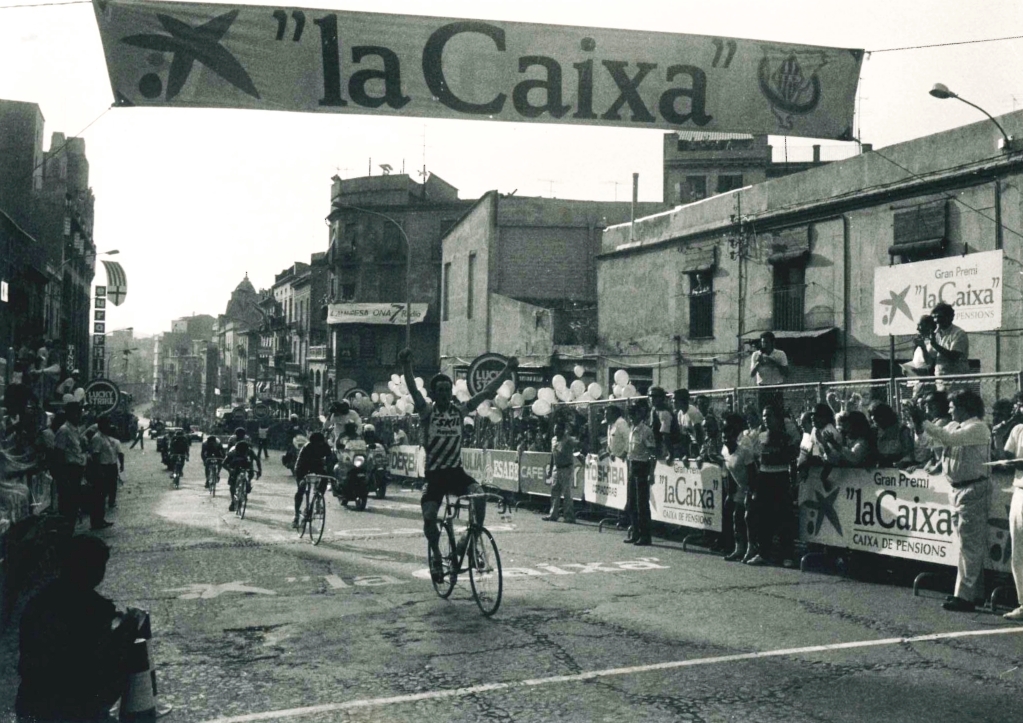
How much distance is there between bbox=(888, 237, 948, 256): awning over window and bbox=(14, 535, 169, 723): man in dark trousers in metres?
20.1

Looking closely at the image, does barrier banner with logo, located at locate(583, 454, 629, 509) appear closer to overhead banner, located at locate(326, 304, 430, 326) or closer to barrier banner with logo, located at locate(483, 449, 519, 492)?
barrier banner with logo, located at locate(483, 449, 519, 492)

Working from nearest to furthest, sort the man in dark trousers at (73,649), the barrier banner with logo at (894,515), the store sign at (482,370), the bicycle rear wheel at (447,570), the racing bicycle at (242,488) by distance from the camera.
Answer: the man in dark trousers at (73,649), the bicycle rear wheel at (447,570), the barrier banner with logo at (894,515), the racing bicycle at (242,488), the store sign at (482,370)

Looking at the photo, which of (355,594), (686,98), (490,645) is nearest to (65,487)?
(355,594)

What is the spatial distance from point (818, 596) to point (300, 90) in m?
6.36

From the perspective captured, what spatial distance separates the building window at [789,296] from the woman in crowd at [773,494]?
1365 centimetres

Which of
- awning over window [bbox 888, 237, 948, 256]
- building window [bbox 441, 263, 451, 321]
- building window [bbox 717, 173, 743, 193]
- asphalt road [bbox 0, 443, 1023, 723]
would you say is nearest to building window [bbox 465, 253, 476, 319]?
building window [bbox 441, 263, 451, 321]

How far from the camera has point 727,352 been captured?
2702cm

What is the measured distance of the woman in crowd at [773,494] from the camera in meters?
11.6

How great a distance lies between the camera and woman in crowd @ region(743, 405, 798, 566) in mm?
11648

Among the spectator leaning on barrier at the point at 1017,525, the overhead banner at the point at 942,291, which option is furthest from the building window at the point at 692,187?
the spectator leaning on barrier at the point at 1017,525

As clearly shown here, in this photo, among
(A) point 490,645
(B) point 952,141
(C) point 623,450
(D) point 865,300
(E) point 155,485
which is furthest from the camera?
(E) point 155,485

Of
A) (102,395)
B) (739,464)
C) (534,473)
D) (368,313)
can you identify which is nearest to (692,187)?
(368,313)

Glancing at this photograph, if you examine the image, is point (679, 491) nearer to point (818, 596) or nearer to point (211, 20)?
point (818, 596)

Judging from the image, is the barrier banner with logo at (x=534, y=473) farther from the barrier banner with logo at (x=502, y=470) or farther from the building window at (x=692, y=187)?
the building window at (x=692, y=187)
